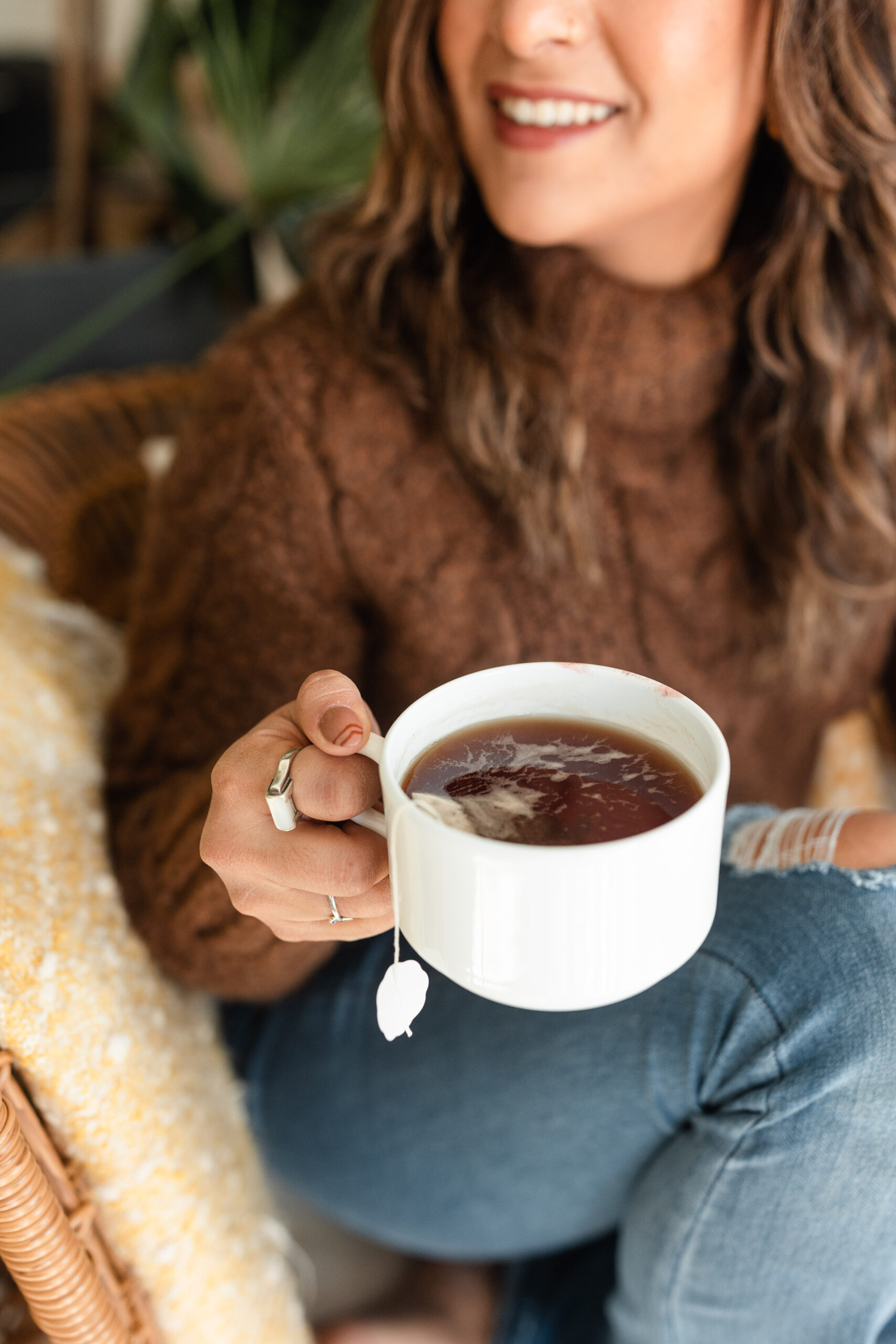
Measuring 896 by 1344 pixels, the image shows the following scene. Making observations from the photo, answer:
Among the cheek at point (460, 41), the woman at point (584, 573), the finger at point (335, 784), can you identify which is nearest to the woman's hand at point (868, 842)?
the woman at point (584, 573)

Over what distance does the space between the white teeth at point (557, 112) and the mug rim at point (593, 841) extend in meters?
0.49

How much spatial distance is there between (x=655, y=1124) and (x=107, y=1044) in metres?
0.40

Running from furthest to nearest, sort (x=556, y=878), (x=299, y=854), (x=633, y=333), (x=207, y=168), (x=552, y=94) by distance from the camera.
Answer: (x=207, y=168)
(x=633, y=333)
(x=552, y=94)
(x=299, y=854)
(x=556, y=878)

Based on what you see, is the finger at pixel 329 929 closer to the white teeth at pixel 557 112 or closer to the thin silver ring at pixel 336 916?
the thin silver ring at pixel 336 916

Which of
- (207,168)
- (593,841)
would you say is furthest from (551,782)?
(207,168)

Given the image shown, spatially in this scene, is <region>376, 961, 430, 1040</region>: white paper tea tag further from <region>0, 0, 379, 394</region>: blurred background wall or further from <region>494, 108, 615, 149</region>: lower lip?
<region>0, 0, 379, 394</region>: blurred background wall

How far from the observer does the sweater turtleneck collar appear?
946mm

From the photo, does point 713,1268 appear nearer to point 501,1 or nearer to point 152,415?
point 501,1

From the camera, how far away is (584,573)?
3.23 feet

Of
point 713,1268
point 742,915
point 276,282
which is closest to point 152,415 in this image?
point 276,282

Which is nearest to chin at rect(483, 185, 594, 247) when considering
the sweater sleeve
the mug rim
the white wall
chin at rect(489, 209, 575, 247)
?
chin at rect(489, 209, 575, 247)

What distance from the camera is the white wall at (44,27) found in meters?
3.78

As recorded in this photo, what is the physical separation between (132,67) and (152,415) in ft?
3.65

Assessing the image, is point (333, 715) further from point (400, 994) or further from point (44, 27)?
point (44, 27)
